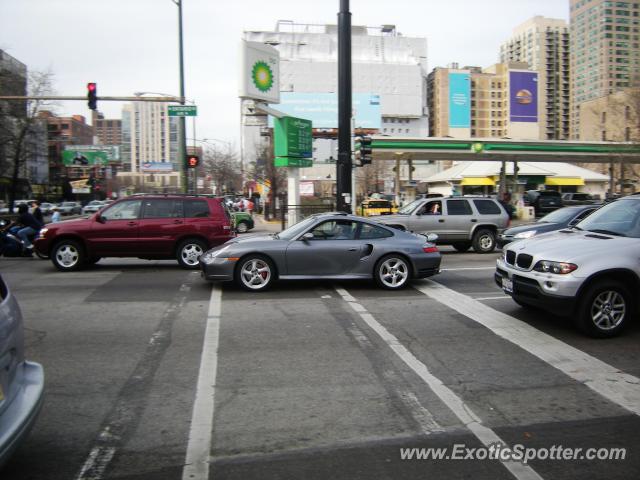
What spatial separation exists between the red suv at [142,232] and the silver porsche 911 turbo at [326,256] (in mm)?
2907

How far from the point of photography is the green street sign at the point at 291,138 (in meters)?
22.8

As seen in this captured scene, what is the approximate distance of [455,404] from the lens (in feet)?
15.8

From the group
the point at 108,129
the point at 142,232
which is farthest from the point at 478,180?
the point at 108,129

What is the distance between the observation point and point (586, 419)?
14.9 ft

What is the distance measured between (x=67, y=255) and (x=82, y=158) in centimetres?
6833

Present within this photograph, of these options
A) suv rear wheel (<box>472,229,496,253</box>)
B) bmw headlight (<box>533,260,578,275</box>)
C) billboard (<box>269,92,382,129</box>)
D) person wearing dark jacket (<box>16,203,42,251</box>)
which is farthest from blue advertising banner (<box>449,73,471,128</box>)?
bmw headlight (<box>533,260,578,275</box>)

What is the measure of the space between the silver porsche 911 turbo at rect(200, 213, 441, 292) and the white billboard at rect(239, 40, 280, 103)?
12827 mm

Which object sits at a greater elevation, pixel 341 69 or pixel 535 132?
pixel 535 132

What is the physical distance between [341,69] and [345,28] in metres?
1.24

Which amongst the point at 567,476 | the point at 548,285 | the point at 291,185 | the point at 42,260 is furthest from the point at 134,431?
the point at 291,185

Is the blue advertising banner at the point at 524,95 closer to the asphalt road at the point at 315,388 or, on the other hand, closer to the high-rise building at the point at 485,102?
the high-rise building at the point at 485,102

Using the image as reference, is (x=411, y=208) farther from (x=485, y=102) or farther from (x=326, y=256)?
(x=485, y=102)

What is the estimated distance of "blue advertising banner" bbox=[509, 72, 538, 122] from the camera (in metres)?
141

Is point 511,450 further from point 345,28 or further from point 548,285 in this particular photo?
point 345,28
